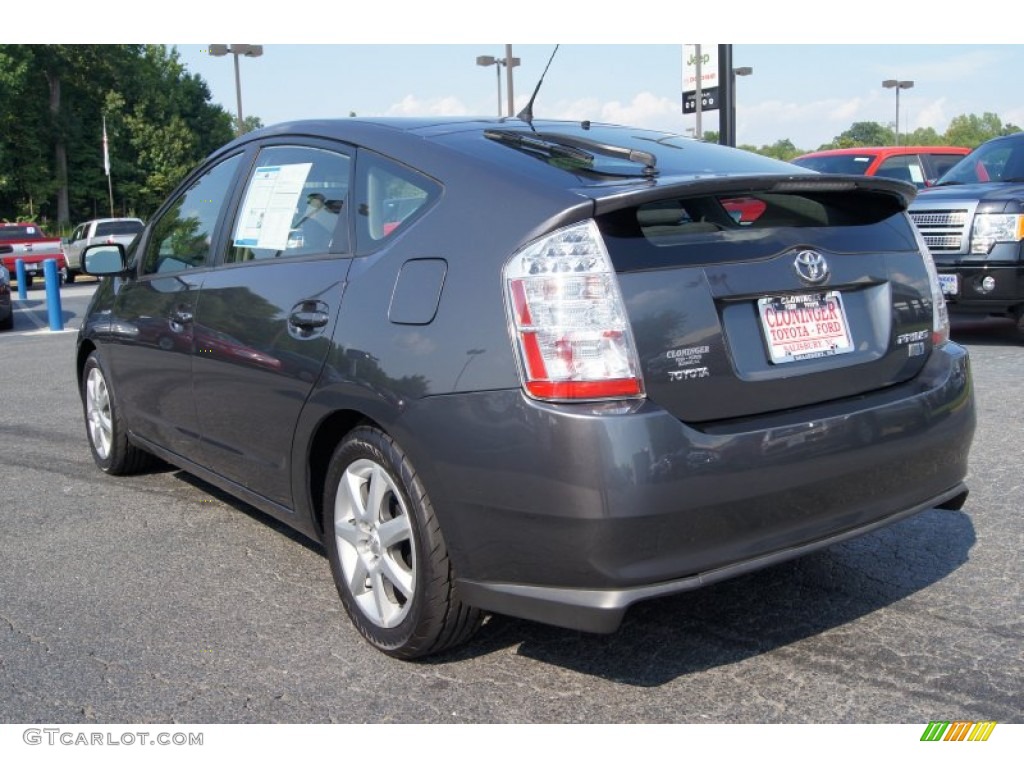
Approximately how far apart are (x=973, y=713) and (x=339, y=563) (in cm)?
188

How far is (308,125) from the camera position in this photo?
383 centimetres

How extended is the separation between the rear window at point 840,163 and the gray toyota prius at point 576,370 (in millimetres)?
9687

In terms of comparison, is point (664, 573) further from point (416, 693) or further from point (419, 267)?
point (419, 267)

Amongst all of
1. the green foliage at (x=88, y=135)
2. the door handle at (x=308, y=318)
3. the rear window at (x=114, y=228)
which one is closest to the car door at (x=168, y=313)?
the door handle at (x=308, y=318)

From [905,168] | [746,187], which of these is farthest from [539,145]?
[905,168]

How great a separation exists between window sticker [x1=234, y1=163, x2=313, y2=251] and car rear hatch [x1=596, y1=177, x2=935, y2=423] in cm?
149

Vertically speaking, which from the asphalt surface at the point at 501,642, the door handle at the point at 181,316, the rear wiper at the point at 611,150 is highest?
the rear wiper at the point at 611,150

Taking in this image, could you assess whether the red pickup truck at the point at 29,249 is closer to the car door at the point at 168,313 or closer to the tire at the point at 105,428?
the tire at the point at 105,428

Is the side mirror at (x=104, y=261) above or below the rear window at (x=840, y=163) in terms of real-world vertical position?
below

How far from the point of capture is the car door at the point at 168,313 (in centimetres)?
427

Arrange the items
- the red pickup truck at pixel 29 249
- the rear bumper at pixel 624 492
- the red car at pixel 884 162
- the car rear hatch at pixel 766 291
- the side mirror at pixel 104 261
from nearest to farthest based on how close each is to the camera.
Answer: the rear bumper at pixel 624 492 < the car rear hatch at pixel 766 291 < the side mirror at pixel 104 261 < the red car at pixel 884 162 < the red pickup truck at pixel 29 249

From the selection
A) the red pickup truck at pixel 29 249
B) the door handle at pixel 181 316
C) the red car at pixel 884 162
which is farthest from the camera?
the red pickup truck at pixel 29 249

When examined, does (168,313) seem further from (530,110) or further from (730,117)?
(730,117)

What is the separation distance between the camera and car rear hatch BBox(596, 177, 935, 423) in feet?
8.89
